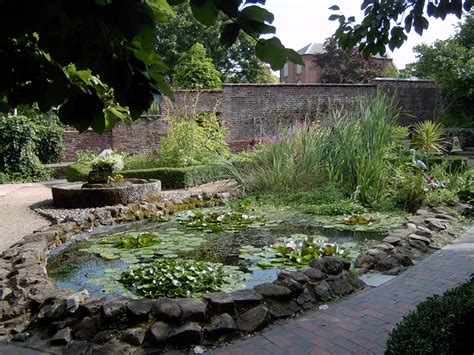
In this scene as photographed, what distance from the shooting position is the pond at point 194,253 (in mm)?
3385

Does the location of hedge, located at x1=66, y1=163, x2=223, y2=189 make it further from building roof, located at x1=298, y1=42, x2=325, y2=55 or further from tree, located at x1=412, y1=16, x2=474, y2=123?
building roof, located at x1=298, y1=42, x2=325, y2=55

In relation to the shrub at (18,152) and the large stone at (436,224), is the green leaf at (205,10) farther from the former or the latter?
the shrub at (18,152)

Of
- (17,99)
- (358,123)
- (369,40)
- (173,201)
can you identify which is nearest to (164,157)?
(173,201)

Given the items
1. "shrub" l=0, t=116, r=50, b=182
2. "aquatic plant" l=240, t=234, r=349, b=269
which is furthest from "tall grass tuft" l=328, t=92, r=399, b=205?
"shrub" l=0, t=116, r=50, b=182

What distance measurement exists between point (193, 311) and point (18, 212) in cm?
563

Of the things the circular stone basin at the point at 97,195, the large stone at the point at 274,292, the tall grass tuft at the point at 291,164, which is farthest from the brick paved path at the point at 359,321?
the circular stone basin at the point at 97,195

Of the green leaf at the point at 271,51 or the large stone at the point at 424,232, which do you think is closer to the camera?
the green leaf at the point at 271,51

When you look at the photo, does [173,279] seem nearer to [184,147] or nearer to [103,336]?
[103,336]

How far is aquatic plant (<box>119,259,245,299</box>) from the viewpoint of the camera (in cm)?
320

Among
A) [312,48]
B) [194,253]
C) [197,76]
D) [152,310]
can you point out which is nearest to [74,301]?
[152,310]

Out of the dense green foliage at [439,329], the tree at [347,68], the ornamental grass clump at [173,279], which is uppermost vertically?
the tree at [347,68]

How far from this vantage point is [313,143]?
7.69m

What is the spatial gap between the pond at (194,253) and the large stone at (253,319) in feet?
2.15

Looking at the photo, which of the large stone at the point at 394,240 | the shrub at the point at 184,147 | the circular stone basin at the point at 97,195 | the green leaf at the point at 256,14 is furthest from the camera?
the shrub at the point at 184,147
